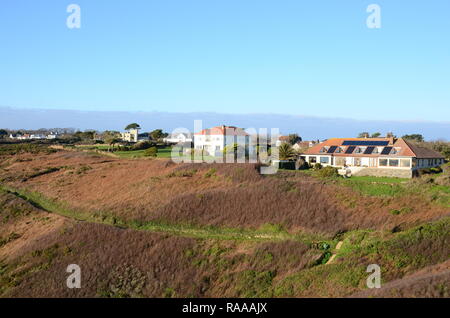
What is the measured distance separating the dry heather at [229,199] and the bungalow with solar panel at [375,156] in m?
10.4

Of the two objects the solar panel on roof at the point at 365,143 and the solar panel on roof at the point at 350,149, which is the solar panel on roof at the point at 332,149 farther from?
the solar panel on roof at the point at 350,149

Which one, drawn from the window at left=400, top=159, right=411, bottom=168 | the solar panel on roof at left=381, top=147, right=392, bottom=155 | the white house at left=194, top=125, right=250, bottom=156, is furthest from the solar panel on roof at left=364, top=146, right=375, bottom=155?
the white house at left=194, top=125, right=250, bottom=156

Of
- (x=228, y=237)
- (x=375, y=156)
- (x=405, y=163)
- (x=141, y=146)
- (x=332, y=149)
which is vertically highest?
(x=332, y=149)

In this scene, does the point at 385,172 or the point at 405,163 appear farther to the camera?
the point at 405,163

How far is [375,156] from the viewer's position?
44.3 metres

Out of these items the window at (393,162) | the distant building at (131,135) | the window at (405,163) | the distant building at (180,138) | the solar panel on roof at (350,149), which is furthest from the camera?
the distant building at (131,135)

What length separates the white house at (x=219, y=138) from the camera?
201 ft

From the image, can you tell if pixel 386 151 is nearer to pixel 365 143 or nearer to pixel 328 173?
pixel 365 143

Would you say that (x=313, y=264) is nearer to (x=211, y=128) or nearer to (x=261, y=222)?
(x=261, y=222)

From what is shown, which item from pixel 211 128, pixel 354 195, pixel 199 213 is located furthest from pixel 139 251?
pixel 211 128

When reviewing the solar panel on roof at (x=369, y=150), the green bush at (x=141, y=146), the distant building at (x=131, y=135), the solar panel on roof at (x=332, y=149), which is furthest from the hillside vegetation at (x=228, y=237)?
the distant building at (x=131, y=135)

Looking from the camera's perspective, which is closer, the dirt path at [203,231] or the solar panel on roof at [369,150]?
the dirt path at [203,231]

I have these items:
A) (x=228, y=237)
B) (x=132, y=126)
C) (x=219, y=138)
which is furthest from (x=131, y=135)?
(x=228, y=237)

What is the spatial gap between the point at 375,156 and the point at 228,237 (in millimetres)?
23993
